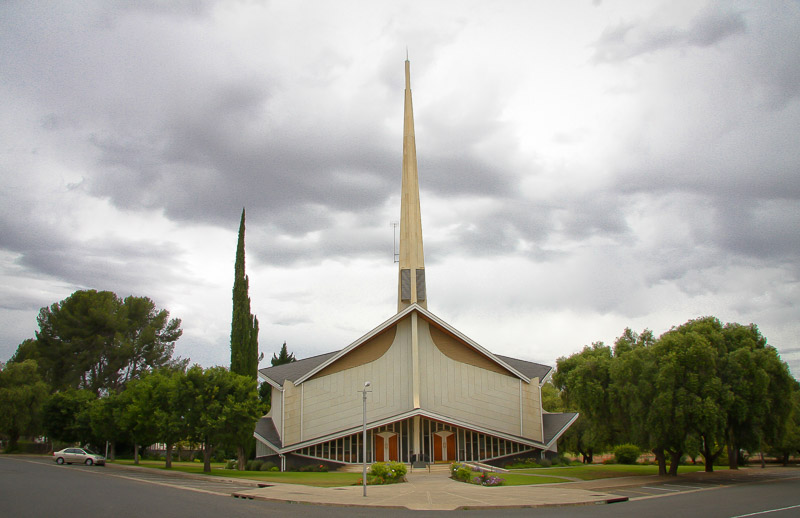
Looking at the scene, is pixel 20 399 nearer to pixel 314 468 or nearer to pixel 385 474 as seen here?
pixel 314 468

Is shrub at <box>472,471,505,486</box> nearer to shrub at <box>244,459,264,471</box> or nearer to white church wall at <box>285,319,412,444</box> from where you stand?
white church wall at <box>285,319,412,444</box>

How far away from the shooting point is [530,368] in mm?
45438

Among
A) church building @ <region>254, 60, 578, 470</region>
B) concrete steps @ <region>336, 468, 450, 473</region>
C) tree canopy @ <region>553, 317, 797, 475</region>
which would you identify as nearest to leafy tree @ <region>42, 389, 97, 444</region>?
church building @ <region>254, 60, 578, 470</region>

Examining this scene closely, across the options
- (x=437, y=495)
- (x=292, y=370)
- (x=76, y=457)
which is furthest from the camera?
(x=292, y=370)

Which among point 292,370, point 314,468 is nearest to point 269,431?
point 292,370

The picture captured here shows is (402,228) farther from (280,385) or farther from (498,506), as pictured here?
(498,506)

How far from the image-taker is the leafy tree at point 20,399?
52.8 metres

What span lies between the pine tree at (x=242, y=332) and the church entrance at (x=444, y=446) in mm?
16203

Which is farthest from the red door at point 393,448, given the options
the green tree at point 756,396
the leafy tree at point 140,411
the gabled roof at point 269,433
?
the green tree at point 756,396

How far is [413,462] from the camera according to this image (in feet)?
122

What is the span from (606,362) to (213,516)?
25647 mm

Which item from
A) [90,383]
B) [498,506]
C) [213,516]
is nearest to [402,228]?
[498,506]

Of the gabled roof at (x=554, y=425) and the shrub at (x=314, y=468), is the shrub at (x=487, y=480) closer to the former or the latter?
the shrub at (x=314, y=468)

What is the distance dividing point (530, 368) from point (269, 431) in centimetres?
2040
